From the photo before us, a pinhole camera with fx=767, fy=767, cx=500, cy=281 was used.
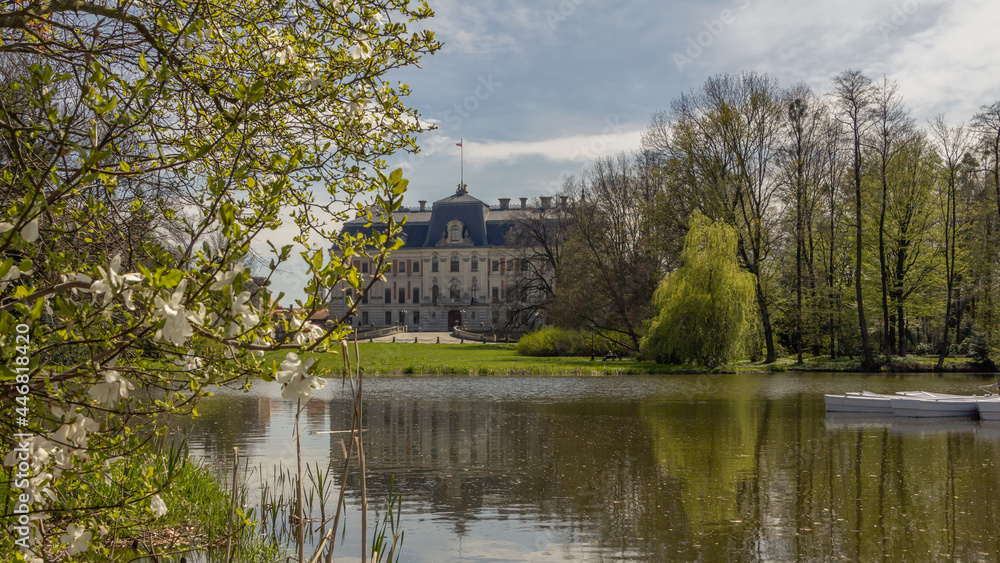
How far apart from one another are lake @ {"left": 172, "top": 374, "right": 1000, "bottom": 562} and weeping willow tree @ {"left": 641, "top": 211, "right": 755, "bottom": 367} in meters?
8.43

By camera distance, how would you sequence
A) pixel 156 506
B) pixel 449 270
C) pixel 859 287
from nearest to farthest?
pixel 156 506, pixel 859 287, pixel 449 270

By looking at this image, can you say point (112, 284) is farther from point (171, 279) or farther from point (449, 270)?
point (449, 270)

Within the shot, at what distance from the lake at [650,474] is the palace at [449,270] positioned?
50574 mm

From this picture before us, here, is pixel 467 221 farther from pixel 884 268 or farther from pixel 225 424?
pixel 225 424

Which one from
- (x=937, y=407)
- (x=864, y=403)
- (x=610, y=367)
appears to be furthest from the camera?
(x=610, y=367)

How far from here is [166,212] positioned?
337 centimetres

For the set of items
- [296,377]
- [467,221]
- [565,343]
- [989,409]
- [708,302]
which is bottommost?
[989,409]

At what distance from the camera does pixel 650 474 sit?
8609 mm

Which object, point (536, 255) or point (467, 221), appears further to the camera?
point (467, 221)

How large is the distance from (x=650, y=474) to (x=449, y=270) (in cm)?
6011

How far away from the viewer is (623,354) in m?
31.8

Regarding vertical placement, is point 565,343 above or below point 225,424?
above

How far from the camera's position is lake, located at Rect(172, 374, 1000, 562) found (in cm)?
589

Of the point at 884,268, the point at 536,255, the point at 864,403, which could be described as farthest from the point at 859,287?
the point at 536,255
